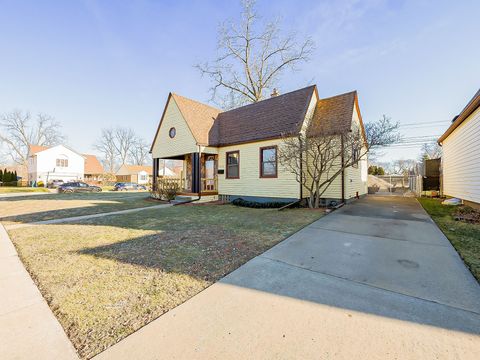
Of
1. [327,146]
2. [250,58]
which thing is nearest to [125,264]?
[327,146]

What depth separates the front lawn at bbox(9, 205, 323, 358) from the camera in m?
2.31

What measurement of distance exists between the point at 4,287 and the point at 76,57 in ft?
48.8

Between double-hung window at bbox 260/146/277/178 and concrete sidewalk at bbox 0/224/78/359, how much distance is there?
386 inches

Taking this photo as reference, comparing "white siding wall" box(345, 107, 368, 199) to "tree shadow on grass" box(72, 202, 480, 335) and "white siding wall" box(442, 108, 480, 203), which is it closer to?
"white siding wall" box(442, 108, 480, 203)

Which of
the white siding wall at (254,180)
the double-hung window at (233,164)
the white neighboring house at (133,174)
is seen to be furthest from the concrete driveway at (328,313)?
the white neighboring house at (133,174)

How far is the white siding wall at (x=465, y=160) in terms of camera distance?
820 centimetres

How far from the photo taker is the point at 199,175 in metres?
12.8

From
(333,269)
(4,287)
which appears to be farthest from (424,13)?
(4,287)

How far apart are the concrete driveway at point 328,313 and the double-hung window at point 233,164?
884 centimetres

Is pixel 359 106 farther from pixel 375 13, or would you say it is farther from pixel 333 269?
pixel 333 269

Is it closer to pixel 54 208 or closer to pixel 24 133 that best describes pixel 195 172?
pixel 54 208

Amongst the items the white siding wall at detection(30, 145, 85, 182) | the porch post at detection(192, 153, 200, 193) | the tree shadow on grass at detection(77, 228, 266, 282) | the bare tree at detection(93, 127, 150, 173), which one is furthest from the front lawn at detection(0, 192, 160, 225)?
the bare tree at detection(93, 127, 150, 173)

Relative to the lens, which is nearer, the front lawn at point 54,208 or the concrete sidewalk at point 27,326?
the concrete sidewalk at point 27,326

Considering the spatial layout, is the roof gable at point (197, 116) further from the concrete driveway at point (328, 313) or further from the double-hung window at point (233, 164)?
the concrete driveway at point (328, 313)
